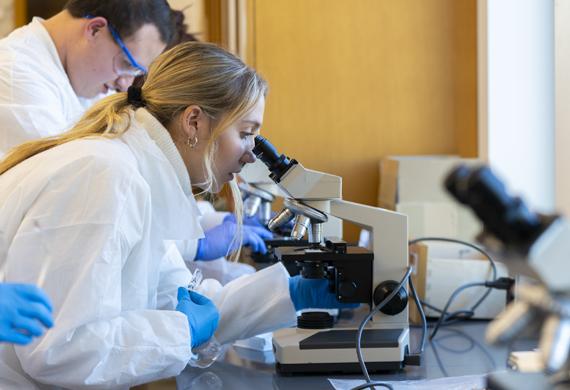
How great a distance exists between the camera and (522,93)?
9.82 ft

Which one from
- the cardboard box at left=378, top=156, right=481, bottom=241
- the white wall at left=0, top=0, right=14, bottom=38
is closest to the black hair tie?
the cardboard box at left=378, top=156, right=481, bottom=241

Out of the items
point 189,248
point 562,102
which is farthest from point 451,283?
point 189,248

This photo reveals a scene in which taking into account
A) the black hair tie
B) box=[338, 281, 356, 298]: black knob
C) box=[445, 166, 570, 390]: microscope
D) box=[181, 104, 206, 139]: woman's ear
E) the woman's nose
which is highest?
the black hair tie

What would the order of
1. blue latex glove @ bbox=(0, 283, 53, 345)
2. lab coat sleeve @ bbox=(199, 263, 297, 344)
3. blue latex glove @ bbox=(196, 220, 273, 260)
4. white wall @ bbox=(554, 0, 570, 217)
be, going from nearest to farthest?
blue latex glove @ bbox=(0, 283, 53, 345)
lab coat sleeve @ bbox=(199, 263, 297, 344)
white wall @ bbox=(554, 0, 570, 217)
blue latex glove @ bbox=(196, 220, 273, 260)

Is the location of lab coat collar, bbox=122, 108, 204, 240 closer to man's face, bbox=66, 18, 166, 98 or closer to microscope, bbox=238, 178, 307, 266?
microscope, bbox=238, 178, 307, 266

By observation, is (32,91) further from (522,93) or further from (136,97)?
(522,93)

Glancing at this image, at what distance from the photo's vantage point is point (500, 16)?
10.1 ft

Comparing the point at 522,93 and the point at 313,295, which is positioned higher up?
the point at 522,93

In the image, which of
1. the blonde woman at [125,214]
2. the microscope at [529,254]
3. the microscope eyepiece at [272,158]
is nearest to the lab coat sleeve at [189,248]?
the blonde woman at [125,214]

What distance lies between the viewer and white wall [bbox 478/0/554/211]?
2.95 meters

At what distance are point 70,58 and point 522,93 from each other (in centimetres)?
164

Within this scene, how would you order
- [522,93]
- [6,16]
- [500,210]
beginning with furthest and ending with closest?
1. [6,16]
2. [522,93]
3. [500,210]

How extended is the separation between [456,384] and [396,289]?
274 mm

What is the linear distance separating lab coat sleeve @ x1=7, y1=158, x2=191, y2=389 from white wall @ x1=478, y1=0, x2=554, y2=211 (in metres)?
1.77
